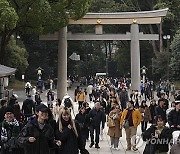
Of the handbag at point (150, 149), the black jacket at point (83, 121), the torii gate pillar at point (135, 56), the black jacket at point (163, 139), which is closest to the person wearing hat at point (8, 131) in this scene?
the handbag at point (150, 149)

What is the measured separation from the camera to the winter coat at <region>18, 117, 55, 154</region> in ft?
20.3

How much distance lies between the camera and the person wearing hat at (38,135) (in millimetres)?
6180

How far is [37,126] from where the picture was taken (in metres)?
6.24

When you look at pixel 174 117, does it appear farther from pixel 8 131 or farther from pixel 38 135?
pixel 38 135

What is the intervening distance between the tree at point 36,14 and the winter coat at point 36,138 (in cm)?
1843

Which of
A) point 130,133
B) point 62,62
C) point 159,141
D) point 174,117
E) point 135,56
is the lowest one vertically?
point 130,133

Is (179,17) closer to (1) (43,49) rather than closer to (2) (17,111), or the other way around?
(1) (43,49)

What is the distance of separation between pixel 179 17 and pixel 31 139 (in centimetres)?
4364

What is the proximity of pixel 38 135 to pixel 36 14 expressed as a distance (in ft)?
69.1

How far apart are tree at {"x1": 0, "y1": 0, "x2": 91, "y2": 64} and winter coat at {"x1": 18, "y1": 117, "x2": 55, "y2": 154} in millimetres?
18426

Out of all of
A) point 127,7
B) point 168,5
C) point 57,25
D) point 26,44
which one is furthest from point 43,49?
point 57,25

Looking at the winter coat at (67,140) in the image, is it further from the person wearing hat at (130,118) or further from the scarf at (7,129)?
the person wearing hat at (130,118)

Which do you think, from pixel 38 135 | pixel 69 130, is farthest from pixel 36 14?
pixel 38 135

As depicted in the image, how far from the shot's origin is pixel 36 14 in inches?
1044
